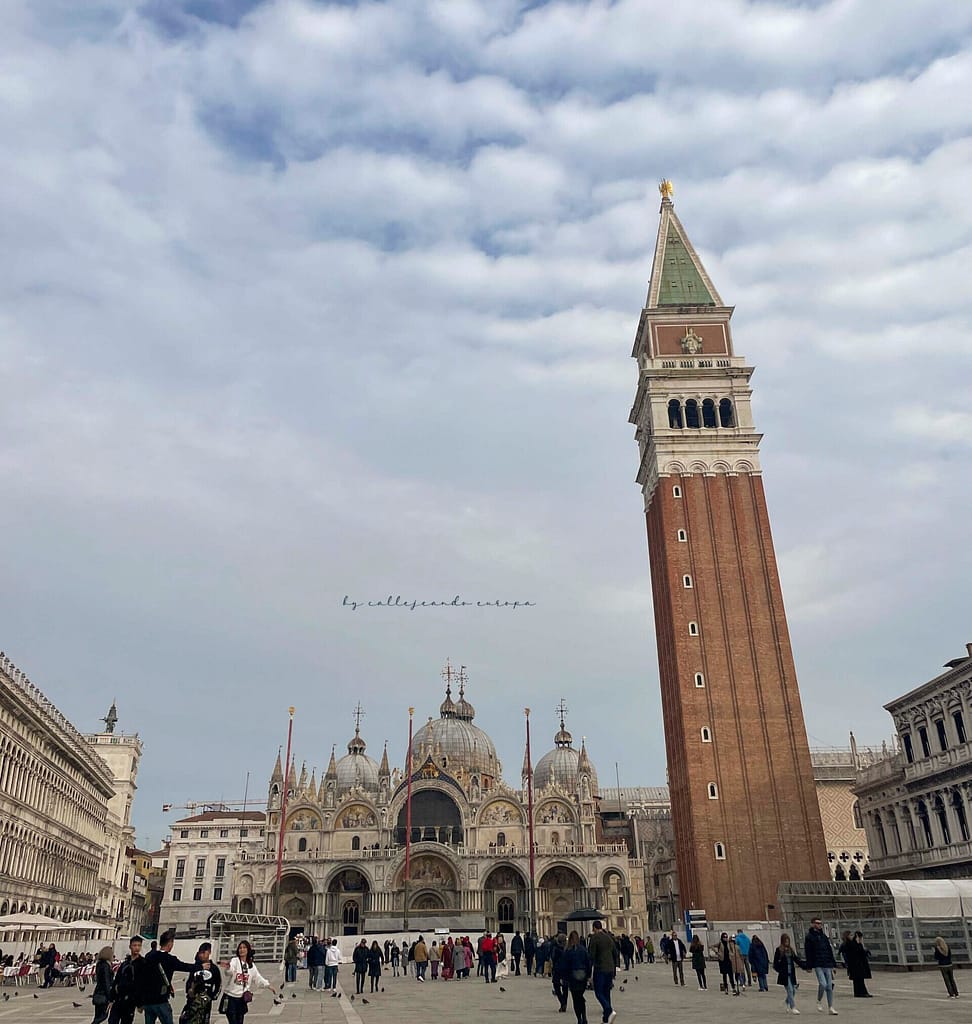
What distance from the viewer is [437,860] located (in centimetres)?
6888

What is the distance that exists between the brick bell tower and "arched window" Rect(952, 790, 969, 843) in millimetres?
8565

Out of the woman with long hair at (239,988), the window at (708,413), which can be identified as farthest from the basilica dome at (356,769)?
the woman with long hair at (239,988)

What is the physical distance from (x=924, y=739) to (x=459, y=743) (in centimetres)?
4603

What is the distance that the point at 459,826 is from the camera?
71.5m

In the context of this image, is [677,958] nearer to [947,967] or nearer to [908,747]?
[947,967]

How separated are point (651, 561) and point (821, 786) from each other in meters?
28.0

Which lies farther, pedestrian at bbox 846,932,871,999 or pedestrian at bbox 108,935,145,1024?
pedestrian at bbox 846,932,871,999

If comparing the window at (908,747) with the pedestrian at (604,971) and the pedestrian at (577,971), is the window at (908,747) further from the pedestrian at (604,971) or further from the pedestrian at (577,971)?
the pedestrian at (577,971)

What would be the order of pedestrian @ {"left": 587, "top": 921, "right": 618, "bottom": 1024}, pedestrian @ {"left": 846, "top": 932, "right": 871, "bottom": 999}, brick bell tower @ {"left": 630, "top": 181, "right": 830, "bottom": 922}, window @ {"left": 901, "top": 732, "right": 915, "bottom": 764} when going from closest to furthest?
1. pedestrian @ {"left": 587, "top": 921, "right": 618, "bottom": 1024}
2. pedestrian @ {"left": 846, "top": 932, "right": 871, "bottom": 999}
3. window @ {"left": 901, "top": 732, "right": 915, "bottom": 764}
4. brick bell tower @ {"left": 630, "top": 181, "right": 830, "bottom": 922}

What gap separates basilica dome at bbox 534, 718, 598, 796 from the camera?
84938mm

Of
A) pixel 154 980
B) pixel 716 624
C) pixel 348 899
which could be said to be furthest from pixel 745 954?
pixel 348 899

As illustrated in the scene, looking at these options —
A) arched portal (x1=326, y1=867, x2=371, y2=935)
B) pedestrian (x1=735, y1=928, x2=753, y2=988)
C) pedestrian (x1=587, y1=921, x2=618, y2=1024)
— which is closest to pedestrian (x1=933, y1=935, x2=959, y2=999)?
pedestrian (x1=735, y1=928, x2=753, y2=988)

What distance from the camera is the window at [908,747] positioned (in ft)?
149

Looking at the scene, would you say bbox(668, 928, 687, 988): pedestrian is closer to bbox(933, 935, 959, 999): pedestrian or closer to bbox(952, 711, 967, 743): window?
bbox(933, 935, 959, 999): pedestrian
